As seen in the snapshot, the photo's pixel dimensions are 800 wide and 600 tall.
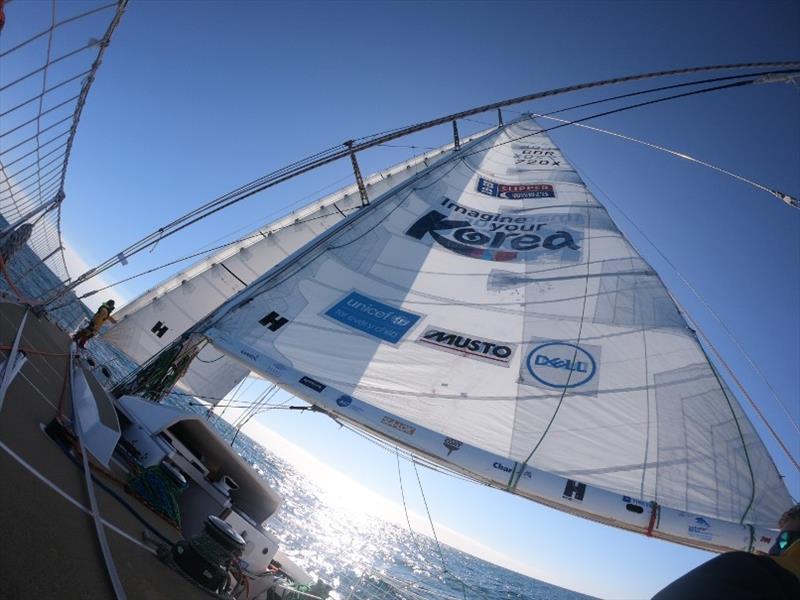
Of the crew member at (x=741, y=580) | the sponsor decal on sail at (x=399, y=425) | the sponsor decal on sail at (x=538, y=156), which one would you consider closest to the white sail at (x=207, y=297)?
the sponsor decal on sail at (x=538, y=156)

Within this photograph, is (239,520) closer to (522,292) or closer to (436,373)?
(436,373)

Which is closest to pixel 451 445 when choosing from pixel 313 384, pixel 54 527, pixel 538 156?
pixel 313 384

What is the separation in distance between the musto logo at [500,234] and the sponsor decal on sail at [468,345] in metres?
2.09

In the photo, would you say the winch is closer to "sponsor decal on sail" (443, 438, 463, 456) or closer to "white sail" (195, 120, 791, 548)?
"white sail" (195, 120, 791, 548)

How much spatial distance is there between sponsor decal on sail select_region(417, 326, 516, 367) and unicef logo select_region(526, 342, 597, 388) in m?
0.30

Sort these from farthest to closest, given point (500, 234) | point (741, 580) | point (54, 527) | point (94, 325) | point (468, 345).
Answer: point (94, 325)
point (500, 234)
point (468, 345)
point (54, 527)
point (741, 580)

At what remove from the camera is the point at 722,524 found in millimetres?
3211

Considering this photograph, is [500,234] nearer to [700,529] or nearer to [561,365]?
[561,365]

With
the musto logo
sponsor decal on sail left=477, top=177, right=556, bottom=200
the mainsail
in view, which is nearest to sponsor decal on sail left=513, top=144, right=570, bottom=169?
sponsor decal on sail left=477, top=177, right=556, bottom=200

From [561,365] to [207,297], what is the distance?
9.29 metres

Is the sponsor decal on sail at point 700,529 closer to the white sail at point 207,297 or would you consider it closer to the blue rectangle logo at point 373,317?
the blue rectangle logo at point 373,317

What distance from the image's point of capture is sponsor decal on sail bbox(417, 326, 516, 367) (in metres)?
4.98

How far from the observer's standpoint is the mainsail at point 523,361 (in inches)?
140

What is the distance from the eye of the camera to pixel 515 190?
9.25 m
